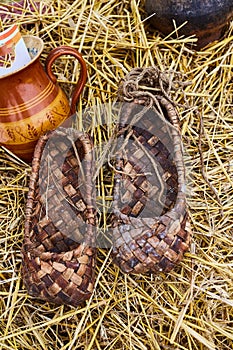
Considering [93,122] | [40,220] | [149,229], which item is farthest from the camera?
[93,122]

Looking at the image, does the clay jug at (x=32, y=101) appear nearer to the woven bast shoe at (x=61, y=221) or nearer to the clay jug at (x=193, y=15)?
the woven bast shoe at (x=61, y=221)

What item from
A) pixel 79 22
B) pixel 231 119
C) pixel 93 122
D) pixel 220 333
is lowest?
pixel 220 333

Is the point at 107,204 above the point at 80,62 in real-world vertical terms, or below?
below

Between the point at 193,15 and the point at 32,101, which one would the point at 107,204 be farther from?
the point at 193,15

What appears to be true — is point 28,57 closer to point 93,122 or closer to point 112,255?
point 93,122

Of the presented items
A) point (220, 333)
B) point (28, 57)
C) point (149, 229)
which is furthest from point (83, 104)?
point (220, 333)

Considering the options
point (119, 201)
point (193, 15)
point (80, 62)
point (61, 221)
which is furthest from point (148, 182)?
point (193, 15)

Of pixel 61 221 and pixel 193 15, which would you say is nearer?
pixel 61 221
